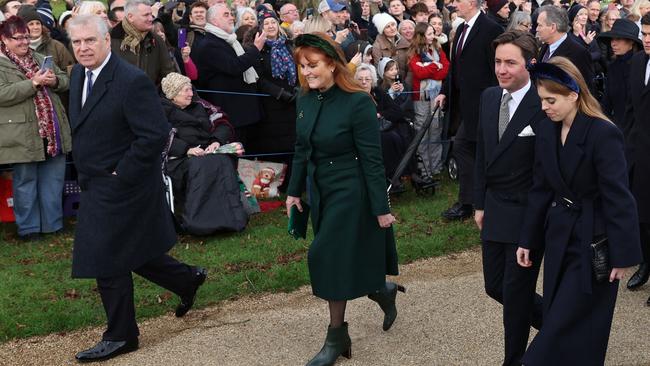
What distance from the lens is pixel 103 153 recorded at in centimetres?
581

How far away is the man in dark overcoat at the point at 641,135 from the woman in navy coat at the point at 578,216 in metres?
2.49

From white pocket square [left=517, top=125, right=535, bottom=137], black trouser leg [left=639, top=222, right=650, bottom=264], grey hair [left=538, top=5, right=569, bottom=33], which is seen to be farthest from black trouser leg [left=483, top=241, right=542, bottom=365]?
grey hair [left=538, top=5, right=569, bottom=33]

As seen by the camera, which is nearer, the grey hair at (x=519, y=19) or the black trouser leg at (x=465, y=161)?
the black trouser leg at (x=465, y=161)

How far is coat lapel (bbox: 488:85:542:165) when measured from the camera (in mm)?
5254

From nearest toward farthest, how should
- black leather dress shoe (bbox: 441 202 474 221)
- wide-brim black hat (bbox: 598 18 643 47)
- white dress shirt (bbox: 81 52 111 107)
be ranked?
white dress shirt (bbox: 81 52 111 107)
wide-brim black hat (bbox: 598 18 643 47)
black leather dress shoe (bbox: 441 202 474 221)

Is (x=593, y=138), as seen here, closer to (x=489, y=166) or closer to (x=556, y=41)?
(x=489, y=166)

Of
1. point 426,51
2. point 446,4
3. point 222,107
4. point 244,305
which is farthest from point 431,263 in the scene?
point 446,4

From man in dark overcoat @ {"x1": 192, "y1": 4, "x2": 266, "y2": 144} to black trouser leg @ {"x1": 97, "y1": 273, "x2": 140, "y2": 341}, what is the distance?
422cm

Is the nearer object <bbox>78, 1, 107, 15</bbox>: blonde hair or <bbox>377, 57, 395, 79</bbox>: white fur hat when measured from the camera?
<bbox>78, 1, 107, 15</bbox>: blonde hair

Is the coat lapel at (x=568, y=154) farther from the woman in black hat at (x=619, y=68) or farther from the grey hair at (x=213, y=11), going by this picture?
the grey hair at (x=213, y=11)

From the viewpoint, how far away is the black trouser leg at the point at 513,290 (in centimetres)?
529

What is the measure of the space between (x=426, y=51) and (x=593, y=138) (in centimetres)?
694

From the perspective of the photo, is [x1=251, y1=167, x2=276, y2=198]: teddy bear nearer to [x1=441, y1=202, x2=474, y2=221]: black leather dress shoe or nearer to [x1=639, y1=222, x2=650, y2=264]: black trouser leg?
[x1=441, y1=202, x2=474, y2=221]: black leather dress shoe

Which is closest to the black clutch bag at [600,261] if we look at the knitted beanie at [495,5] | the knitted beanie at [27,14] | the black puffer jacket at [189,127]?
the black puffer jacket at [189,127]
